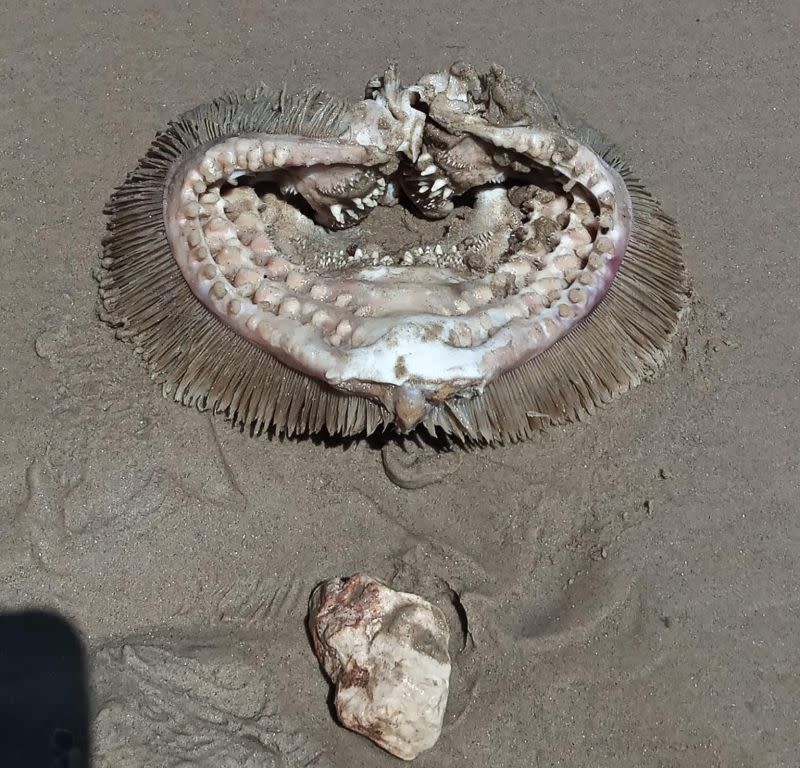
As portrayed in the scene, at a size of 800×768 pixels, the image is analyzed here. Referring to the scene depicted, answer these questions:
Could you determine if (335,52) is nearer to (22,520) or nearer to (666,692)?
(22,520)

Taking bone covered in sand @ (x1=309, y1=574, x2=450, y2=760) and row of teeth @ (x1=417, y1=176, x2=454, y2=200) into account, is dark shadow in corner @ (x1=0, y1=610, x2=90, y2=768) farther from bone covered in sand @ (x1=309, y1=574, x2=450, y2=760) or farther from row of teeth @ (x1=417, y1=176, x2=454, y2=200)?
row of teeth @ (x1=417, y1=176, x2=454, y2=200)

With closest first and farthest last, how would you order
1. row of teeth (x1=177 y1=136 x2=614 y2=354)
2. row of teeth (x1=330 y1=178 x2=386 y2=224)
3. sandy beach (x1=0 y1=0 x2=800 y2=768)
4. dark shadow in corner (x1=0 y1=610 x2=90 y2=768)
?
dark shadow in corner (x1=0 y1=610 x2=90 y2=768)
row of teeth (x1=177 y1=136 x2=614 y2=354)
sandy beach (x1=0 y1=0 x2=800 y2=768)
row of teeth (x1=330 y1=178 x2=386 y2=224)

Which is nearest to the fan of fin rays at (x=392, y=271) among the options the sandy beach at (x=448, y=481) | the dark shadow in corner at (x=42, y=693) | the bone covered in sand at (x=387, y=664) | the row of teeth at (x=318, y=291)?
the row of teeth at (x=318, y=291)

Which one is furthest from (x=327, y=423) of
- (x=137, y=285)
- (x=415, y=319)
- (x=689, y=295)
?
(x=689, y=295)

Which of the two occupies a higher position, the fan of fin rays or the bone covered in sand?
the fan of fin rays

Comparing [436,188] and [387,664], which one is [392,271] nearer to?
[436,188]

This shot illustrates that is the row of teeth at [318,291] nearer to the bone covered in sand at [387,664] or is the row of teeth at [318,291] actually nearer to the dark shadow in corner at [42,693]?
the bone covered in sand at [387,664]

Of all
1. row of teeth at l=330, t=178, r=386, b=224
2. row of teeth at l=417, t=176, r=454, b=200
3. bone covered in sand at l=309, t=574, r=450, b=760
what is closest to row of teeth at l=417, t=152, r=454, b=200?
row of teeth at l=417, t=176, r=454, b=200
